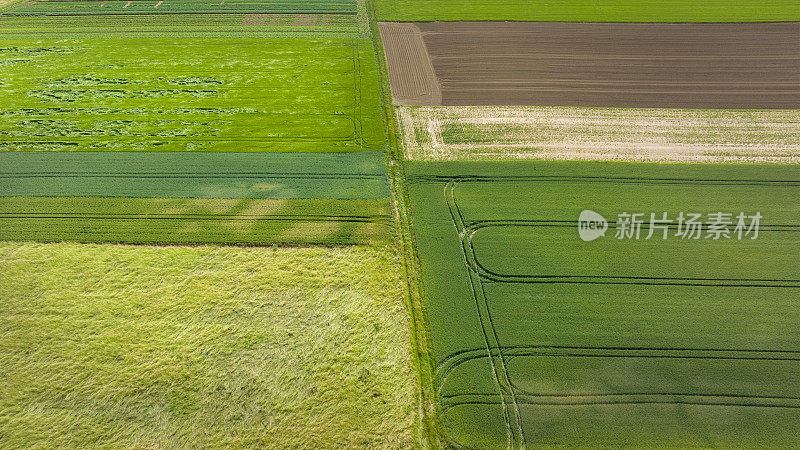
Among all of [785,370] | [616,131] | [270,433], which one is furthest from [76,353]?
[616,131]

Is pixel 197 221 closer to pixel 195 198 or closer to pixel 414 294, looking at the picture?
pixel 195 198

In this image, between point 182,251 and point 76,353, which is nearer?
point 76,353

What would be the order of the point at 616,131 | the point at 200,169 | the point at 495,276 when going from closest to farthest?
the point at 495,276, the point at 200,169, the point at 616,131

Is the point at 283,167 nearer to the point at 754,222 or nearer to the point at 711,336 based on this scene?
the point at 711,336

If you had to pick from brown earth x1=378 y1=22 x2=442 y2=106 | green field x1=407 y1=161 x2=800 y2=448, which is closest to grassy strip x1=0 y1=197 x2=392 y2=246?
green field x1=407 y1=161 x2=800 y2=448

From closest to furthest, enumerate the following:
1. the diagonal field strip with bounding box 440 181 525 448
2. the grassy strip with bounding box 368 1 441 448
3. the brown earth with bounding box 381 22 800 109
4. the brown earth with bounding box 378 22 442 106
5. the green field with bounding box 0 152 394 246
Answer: the diagonal field strip with bounding box 440 181 525 448 → the grassy strip with bounding box 368 1 441 448 → the green field with bounding box 0 152 394 246 → the brown earth with bounding box 381 22 800 109 → the brown earth with bounding box 378 22 442 106

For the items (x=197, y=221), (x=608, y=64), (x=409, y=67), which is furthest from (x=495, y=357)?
(x=608, y=64)

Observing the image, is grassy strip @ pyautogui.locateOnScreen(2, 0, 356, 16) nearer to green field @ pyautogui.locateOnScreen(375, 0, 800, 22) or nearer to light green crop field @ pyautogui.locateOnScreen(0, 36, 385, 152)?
green field @ pyautogui.locateOnScreen(375, 0, 800, 22)
